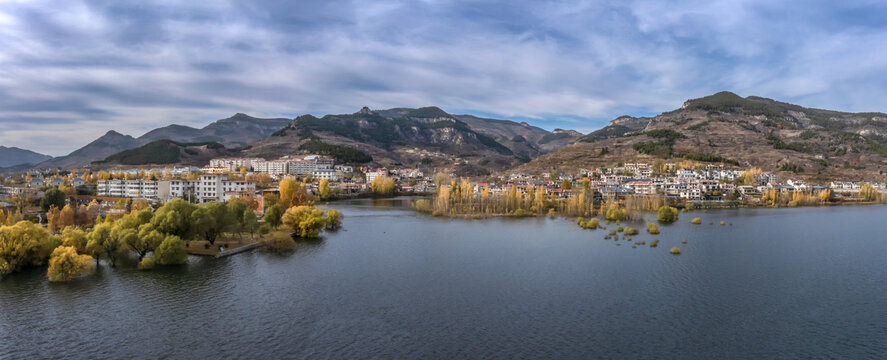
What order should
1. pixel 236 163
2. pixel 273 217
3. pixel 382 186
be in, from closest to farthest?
pixel 273 217 → pixel 382 186 → pixel 236 163

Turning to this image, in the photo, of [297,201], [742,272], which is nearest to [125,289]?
[742,272]

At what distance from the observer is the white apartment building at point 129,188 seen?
55.8 metres

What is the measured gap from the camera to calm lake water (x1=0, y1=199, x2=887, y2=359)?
14141 millimetres

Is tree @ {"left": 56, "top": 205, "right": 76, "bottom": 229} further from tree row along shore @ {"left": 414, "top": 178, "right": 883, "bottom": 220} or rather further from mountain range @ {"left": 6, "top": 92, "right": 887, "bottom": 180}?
mountain range @ {"left": 6, "top": 92, "right": 887, "bottom": 180}

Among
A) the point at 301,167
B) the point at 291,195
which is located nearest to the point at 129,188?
the point at 291,195

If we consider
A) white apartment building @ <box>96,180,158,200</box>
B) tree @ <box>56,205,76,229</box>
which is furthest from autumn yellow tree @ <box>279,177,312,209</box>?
tree @ <box>56,205,76,229</box>

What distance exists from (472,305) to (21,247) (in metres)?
19.5

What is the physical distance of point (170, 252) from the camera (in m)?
23.3

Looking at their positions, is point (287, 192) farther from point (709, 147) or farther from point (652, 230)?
point (709, 147)

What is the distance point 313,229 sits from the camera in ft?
110

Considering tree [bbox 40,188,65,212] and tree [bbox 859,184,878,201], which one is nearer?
tree [bbox 40,188,65,212]

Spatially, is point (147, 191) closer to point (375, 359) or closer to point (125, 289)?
point (125, 289)

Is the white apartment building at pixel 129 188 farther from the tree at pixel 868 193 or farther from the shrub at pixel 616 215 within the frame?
the tree at pixel 868 193

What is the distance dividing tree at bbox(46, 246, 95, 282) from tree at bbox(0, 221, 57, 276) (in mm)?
1815
